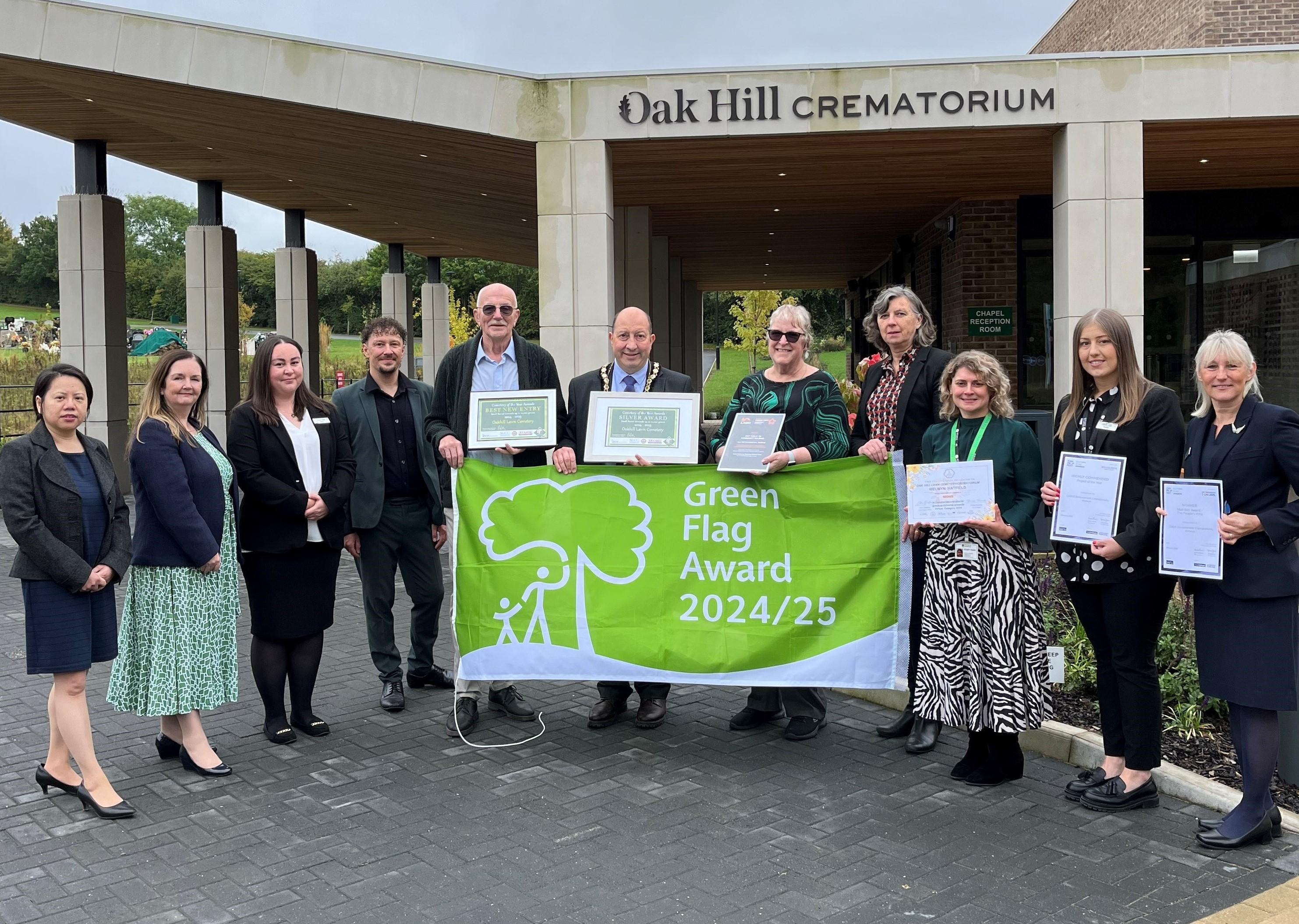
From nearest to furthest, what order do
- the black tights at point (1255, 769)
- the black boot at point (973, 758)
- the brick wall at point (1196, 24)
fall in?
the black tights at point (1255, 769) < the black boot at point (973, 758) < the brick wall at point (1196, 24)

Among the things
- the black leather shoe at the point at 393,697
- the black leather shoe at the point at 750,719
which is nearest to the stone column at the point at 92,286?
the black leather shoe at the point at 393,697

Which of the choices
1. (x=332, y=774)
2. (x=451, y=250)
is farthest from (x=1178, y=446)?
(x=451, y=250)

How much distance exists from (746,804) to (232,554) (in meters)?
2.81

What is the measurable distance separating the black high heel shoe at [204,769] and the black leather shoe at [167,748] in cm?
16

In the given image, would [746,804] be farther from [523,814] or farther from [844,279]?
[844,279]

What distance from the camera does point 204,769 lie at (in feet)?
18.4

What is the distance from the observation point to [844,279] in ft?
A: 116

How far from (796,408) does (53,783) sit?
390 centimetres

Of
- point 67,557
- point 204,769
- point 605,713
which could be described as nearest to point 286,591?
point 204,769

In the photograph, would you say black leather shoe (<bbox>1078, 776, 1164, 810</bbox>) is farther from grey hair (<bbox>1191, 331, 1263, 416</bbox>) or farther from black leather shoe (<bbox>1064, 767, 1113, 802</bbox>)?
grey hair (<bbox>1191, 331, 1263, 416</bbox>)

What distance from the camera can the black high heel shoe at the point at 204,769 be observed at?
5617 mm

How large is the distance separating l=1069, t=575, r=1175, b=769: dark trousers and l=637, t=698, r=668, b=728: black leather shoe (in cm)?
233

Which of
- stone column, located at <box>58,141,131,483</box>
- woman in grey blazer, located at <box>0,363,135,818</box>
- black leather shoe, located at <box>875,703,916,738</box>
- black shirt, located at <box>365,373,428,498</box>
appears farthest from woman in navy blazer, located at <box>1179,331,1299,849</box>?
stone column, located at <box>58,141,131,483</box>

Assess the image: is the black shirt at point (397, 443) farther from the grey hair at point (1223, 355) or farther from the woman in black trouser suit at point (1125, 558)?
the grey hair at point (1223, 355)
